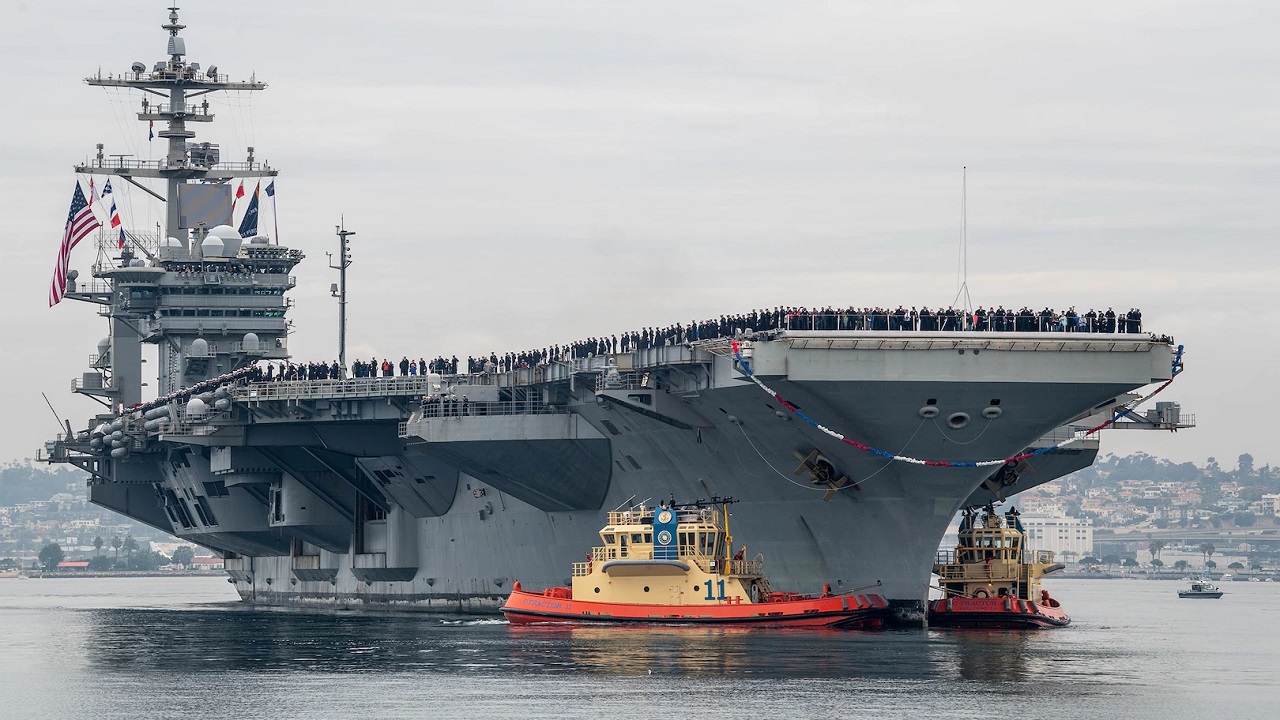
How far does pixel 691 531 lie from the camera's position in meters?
39.8

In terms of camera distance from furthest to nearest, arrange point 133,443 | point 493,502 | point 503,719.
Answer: point 133,443, point 493,502, point 503,719

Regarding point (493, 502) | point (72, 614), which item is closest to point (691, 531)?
point (493, 502)

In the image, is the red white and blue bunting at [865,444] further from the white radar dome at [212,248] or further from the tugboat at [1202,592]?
the tugboat at [1202,592]

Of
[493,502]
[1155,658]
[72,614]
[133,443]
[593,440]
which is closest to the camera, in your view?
[1155,658]

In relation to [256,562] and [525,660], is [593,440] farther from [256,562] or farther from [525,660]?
[256,562]

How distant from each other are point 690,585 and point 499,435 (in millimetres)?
7254

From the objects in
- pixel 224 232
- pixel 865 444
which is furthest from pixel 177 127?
pixel 865 444

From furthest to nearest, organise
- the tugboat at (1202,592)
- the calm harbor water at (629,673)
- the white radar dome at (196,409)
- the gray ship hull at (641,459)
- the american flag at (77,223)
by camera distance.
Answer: the tugboat at (1202,592) → the american flag at (77,223) → the white radar dome at (196,409) → the gray ship hull at (641,459) → the calm harbor water at (629,673)

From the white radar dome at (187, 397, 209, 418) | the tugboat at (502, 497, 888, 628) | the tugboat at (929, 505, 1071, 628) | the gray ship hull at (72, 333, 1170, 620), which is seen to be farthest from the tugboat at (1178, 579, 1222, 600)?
the tugboat at (502, 497, 888, 628)

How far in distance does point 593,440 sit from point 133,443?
71.0 ft

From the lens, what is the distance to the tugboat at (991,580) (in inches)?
1711

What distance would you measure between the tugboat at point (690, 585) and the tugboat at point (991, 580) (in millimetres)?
3649

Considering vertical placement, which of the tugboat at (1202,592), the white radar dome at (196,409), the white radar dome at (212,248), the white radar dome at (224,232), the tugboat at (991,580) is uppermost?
the white radar dome at (224,232)

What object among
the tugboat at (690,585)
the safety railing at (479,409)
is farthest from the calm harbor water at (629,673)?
the safety railing at (479,409)
